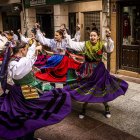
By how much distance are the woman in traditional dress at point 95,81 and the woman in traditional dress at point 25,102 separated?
1117 millimetres

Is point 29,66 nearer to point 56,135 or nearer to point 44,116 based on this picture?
point 44,116

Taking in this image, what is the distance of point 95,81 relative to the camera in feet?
16.5

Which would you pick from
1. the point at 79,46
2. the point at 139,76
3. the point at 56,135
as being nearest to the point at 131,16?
the point at 139,76

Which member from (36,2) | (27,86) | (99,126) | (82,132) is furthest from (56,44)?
(36,2)

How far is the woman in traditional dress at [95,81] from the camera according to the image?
4887 mm

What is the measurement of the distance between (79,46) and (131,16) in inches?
159

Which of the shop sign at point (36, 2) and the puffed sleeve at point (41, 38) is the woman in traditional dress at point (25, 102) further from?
the shop sign at point (36, 2)

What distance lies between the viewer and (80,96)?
4.87 meters

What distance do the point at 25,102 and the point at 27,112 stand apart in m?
0.17

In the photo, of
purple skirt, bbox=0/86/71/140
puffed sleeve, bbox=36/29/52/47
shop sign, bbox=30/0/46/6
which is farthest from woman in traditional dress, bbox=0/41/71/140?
shop sign, bbox=30/0/46/6

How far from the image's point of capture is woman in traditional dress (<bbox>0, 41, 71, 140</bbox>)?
3438mm

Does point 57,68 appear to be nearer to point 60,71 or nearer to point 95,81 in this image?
point 60,71

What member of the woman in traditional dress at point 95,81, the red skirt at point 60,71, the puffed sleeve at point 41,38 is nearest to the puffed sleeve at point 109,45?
the woman in traditional dress at point 95,81

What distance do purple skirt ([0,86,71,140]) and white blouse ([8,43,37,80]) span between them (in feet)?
0.81
